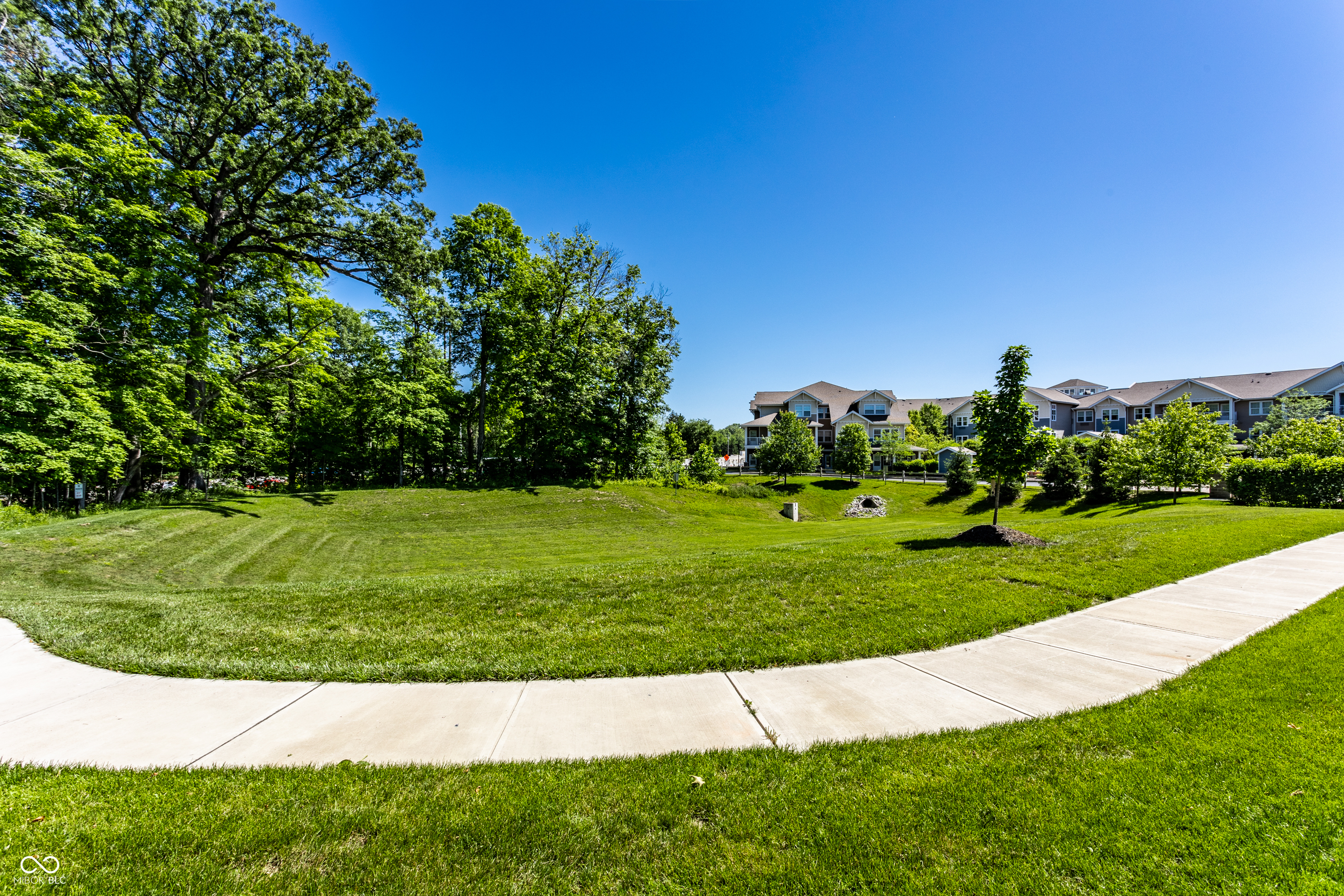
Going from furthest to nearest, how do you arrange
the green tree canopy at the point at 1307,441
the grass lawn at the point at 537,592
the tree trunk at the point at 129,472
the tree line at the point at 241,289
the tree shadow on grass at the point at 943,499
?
the tree shadow on grass at the point at 943,499 < the green tree canopy at the point at 1307,441 < the tree trunk at the point at 129,472 < the tree line at the point at 241,289 < the grass lawn at the point at 537,592

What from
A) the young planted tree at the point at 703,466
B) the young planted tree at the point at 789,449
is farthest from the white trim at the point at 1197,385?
the young planted tree at the point at 703,466

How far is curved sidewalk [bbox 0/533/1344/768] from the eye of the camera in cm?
355

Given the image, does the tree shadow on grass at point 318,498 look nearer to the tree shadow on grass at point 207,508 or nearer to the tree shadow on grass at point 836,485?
the tree shadow on grass at point 207,508

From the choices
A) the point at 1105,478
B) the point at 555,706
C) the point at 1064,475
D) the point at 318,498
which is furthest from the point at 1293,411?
the point at 318,498

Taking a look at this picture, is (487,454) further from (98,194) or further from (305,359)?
(98,194)

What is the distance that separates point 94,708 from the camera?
4.07 m

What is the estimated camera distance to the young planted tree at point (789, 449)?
42.7 m

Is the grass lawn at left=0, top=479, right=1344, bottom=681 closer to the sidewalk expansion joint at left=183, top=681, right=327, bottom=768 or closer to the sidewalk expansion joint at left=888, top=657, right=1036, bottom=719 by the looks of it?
the sidewalk expansion joint at left=183, top=681, right=327, bottom=768

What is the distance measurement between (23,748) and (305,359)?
2082 centimetres

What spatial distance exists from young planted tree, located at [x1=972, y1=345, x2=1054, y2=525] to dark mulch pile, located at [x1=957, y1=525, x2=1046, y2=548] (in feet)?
1.19

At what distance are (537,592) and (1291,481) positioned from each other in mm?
28704

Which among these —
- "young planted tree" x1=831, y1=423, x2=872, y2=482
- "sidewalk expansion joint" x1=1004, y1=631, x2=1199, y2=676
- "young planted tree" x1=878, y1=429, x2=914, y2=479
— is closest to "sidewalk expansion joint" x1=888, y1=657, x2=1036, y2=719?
"sidewalk expansion joint" x1=1004, y1=631, x2=1199, y2=676

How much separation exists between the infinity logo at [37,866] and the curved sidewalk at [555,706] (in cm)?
88


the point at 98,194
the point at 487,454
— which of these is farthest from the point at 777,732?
the point at 487,454
